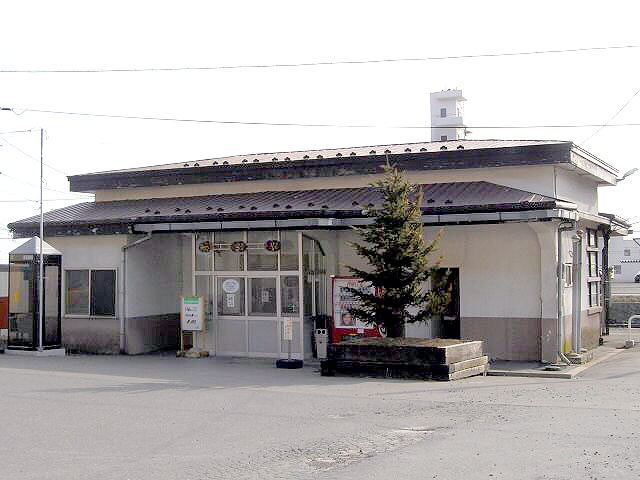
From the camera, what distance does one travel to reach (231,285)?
69.2 feet

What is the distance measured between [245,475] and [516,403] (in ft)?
19.7

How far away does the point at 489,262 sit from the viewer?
752 inches

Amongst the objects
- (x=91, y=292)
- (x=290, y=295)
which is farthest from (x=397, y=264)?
(x=91, y=292)

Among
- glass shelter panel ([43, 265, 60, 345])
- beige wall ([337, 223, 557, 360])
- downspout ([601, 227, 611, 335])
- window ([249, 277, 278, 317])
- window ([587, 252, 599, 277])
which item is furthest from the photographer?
downspout ([601, 227, 611, 335])

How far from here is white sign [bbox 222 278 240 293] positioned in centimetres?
2105

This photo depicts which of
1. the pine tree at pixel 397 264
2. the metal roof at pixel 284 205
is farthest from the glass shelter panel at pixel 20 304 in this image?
the pine tree at pixel 397 264

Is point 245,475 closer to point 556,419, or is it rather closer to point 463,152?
point 556,419

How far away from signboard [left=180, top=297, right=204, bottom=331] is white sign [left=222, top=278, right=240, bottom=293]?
86 centimetres

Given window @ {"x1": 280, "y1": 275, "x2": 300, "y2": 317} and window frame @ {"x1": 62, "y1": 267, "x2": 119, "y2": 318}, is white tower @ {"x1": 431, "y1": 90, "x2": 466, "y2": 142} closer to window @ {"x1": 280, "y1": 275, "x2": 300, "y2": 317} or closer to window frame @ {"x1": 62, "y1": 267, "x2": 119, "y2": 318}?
window @ {"x1": 280, "y1": 275, "x2": 300, "y2": 317}

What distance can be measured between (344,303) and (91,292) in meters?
7.05

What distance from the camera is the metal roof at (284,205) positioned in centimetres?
1814

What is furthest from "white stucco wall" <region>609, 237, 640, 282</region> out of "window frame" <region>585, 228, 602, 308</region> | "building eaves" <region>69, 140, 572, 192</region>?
"building eaves" <region>69, 140, 572, 192</region>

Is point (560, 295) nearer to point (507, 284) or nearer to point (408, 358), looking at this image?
point (507, 284)

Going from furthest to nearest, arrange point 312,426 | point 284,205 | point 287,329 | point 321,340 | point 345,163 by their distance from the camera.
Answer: point 345,163, point 284,205, point 321,340, point 287,329, point 312,426
